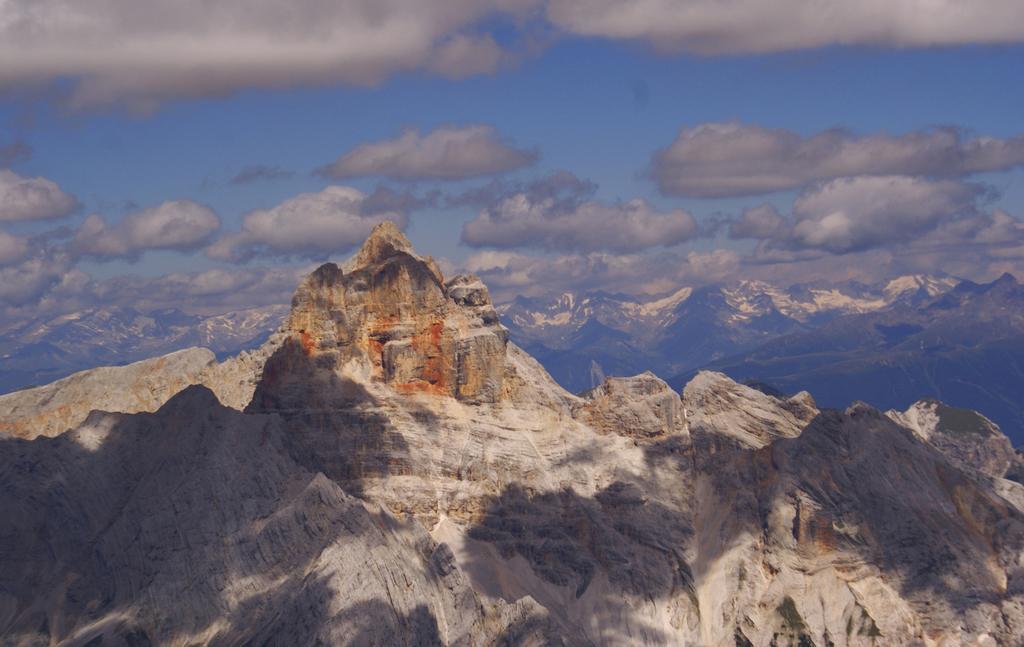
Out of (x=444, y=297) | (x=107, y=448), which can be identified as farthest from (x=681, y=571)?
(x=107, y=448)

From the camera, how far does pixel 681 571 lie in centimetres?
17450

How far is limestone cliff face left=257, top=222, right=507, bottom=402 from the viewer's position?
188m

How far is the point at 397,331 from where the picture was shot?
18988cm

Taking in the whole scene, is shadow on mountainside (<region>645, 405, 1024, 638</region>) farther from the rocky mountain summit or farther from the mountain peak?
the mountain peak

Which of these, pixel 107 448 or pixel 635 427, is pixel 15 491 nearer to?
pixel 107 448

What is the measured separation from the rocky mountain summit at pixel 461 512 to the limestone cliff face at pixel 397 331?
32 centimetres

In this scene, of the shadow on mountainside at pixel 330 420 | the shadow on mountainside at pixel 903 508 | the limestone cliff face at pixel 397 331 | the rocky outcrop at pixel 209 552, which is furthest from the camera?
the limestone cliff face at pixel 397 331

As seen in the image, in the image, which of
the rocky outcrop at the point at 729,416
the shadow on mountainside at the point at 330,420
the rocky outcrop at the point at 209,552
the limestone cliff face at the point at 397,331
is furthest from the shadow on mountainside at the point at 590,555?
the limestone cliff face at the point at 397,331

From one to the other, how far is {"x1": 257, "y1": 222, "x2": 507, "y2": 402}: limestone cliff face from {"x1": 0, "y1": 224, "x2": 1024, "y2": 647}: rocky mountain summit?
32cm

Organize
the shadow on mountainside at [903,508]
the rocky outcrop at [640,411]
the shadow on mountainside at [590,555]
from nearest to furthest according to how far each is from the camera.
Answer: the shadow on mountainside at [590,555], the shadow on mountainside at [903,508], the rocky outcrop at [640,411]

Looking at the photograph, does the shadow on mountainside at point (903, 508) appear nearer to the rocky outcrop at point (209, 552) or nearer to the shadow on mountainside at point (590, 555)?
the shadow on mountainside at point (590, 555)

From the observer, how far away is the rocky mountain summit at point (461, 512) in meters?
155

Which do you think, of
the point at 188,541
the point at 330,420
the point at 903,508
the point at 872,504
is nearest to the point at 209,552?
the point at 188,541

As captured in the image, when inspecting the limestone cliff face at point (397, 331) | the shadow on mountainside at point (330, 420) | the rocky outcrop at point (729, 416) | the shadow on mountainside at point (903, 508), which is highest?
the limestone cliff face at point (397, 331)
